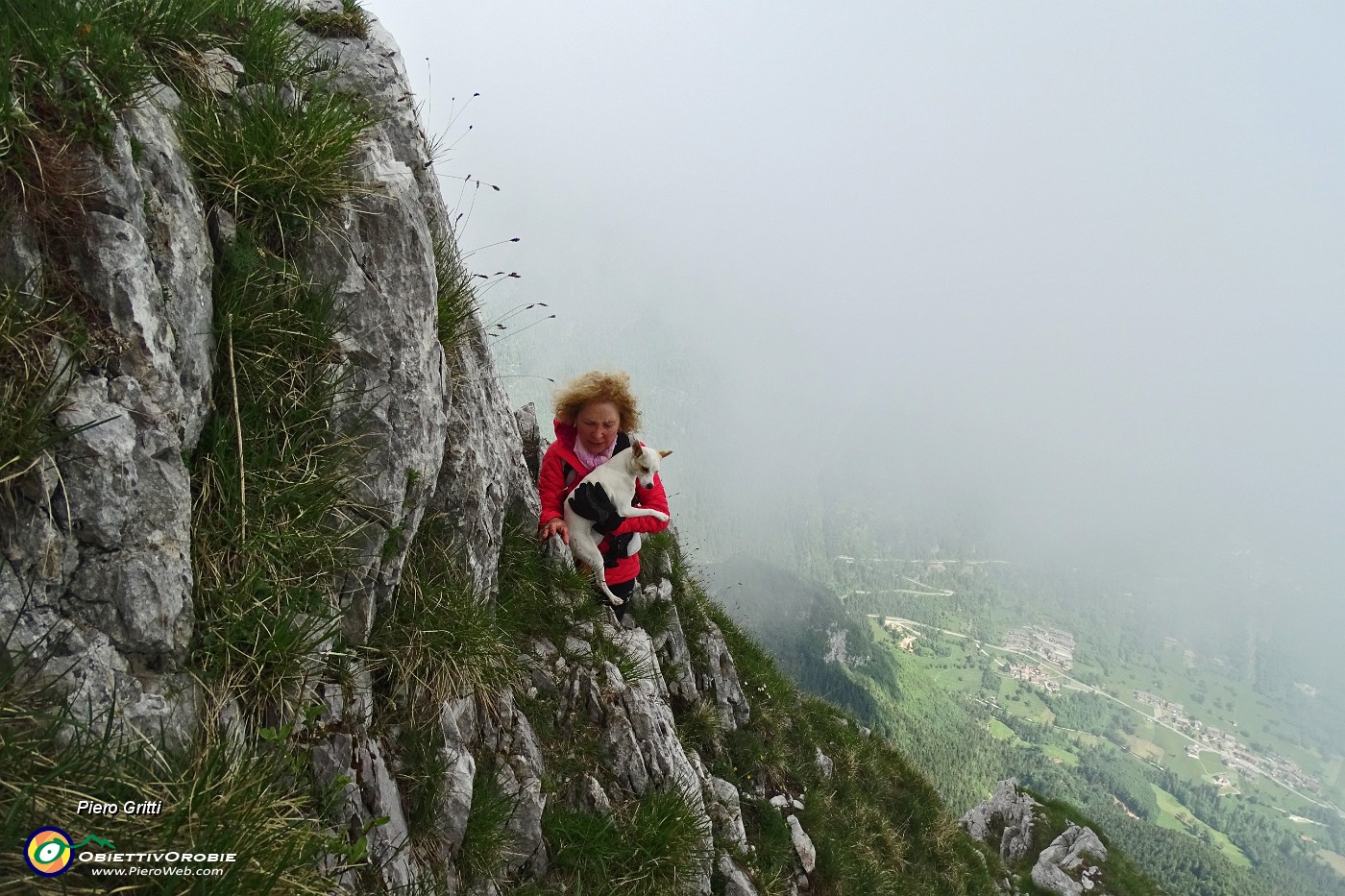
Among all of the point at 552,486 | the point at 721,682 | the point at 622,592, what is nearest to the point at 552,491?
the point at 552,486

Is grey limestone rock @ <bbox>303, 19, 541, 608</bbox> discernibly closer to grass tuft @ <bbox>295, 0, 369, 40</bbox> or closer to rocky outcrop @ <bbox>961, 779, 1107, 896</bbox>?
grass tuft @ <bbox>295, 0, 369, 40</bbox>

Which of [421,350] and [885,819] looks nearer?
[421,350]

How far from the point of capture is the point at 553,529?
25.6 ft

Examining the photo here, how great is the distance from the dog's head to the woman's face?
1.57 feet

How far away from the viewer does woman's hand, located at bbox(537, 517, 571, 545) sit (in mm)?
7781

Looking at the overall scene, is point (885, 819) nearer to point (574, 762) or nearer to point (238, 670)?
point (574, 762)

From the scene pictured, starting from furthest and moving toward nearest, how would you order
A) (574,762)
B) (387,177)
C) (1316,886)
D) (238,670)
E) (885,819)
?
(1316,886) < (885,819) < (574,762) < (387,177) < (238,670)

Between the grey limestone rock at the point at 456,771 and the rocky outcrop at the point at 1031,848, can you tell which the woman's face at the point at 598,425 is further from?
the rocky outcrop at the point at 1031,848

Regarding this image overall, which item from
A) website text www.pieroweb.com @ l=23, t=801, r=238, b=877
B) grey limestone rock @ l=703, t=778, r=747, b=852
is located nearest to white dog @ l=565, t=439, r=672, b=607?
grey limestone rock @ l=703, t=778, r=747, b=852

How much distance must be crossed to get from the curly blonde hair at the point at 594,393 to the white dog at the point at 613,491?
2.66 ft

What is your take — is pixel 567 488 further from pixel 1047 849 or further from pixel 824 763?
pixel 1047 849

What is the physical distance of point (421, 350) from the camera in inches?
204

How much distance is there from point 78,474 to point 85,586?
0.56 meters

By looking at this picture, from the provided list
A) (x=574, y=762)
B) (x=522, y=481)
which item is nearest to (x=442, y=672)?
(x=574, y=762)
